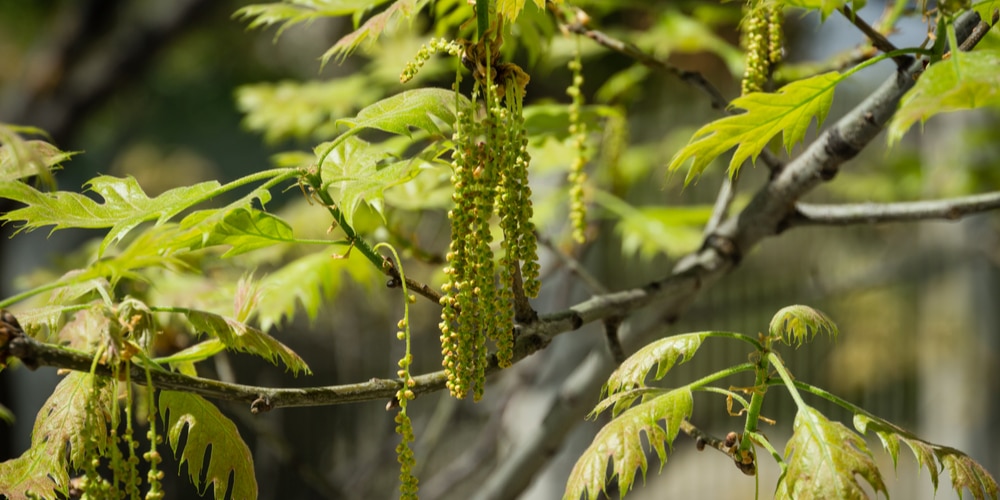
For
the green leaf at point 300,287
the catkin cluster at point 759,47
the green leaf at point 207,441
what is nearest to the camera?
the green leaf at point 207,441

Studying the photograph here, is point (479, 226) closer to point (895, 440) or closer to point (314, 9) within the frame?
point (895, 440)

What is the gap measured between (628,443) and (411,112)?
0.34 m

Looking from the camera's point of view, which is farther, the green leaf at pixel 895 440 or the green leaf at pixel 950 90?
the green leaf at pixel 895 440

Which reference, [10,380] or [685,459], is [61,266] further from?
[685,459]

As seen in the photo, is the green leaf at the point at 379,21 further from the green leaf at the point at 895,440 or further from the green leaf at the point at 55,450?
the green leaf at the point at 895,440

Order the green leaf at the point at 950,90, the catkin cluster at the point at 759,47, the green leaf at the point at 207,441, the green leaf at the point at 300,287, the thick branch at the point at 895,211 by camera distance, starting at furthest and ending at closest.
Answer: the green leaf at the point at 300,287, the thick branch at the point at 895,211, the catkin cluster at the point at 759,47, the green leaf at the point at 207,441, the green leaf at the point at 950,90

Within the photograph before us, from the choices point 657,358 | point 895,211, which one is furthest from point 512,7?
point 895,211

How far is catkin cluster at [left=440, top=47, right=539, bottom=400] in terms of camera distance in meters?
0.72

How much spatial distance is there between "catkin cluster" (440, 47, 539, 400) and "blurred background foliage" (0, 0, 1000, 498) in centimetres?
77

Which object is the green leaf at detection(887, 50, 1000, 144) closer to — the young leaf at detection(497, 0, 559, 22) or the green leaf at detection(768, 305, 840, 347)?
the green leaf at detection(768, 305, 840, 347)

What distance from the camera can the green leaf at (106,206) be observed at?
740 millimetres

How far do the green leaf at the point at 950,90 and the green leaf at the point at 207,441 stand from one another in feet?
2.11

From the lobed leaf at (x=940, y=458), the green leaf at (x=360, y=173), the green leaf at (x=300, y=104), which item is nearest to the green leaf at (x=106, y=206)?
the green leaf at (x=360, y=173)

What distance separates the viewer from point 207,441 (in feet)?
2.66
